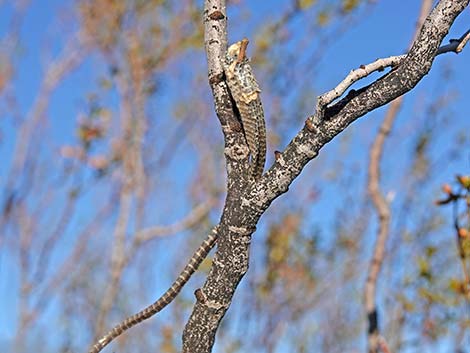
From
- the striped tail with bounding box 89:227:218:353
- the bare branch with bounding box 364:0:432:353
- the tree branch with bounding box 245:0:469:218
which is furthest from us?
the bare branch with bounding box 364:0:432:353

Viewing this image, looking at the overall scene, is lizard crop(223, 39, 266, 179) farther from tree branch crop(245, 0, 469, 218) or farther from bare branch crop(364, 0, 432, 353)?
bare branch crop(364, 0, 432, 353)

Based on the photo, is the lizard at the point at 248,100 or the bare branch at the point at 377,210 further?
the bare branch at the point at 377,210

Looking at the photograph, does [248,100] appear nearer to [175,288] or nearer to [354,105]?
[354,105]

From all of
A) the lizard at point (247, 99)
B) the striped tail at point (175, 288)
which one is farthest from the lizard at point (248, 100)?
the striped tail at point (175, 288)

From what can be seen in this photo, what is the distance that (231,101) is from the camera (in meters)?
1.08

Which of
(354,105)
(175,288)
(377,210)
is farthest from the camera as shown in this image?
(377,210)

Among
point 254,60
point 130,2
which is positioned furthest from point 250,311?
point 130,2

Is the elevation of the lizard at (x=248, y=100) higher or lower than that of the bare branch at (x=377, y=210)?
lower

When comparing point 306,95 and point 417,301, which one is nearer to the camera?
point 417,301

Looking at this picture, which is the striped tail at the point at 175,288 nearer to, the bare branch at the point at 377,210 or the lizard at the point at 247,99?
the lizard at the point at 247,99

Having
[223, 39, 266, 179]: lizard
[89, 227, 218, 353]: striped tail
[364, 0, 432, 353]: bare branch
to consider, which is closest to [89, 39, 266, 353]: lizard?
[223, 39, 266, 179]: lizard

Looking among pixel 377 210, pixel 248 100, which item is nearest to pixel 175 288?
pixel 248 100

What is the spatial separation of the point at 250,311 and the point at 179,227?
557mm

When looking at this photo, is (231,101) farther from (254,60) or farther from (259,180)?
(254,60)
